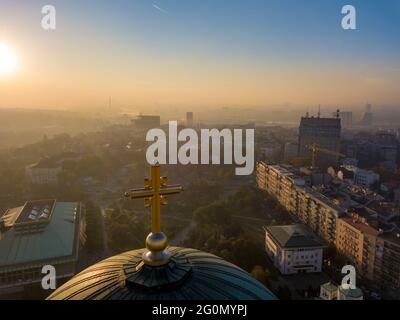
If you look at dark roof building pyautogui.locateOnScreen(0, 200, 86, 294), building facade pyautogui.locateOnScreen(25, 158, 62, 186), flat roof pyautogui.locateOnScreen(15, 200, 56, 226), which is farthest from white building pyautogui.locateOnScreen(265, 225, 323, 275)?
building facade pyautogui.locateOnScreen(25, 158, 62, 186)

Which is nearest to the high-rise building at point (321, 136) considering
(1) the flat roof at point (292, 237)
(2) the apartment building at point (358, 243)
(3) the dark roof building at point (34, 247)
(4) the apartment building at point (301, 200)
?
(4) the apartment building at point (301, 200)

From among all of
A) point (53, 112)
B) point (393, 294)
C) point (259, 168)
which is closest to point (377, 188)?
point (259, 168)

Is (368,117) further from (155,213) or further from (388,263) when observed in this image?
(155,213)

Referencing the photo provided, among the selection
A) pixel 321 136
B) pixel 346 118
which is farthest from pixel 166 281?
pixel 346 118

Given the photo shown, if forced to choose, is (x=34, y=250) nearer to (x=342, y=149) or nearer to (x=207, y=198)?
(x=207, y=198)

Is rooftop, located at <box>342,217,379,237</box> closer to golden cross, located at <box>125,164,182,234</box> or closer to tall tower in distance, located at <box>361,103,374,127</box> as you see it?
golden cross, located at <box>125,164,182,234</box>
